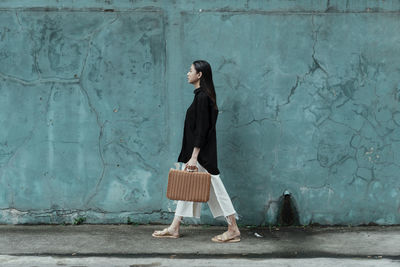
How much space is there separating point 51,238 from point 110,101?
4.88ft

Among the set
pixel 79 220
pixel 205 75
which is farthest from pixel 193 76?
pixel 79 220

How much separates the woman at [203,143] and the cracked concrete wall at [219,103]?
50 centimetres

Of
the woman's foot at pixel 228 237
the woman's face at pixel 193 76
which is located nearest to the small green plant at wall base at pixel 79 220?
the woman's foot at pixel 228 237

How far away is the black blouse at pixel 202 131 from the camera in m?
5.16

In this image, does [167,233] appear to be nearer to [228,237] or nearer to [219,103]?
[228,237]

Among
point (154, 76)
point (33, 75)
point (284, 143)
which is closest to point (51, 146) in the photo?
point (33, 75)

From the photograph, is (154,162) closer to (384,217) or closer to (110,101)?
(110,101)

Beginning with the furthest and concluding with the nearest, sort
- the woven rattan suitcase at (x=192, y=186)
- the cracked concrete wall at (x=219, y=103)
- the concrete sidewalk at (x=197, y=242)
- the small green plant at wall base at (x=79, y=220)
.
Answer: the small green plant at wall base at (x=79, y=220) → the cracked concrete wall at (x=219, y=103) → the woven rattan suitcase at (x=192, y=186) → the concrete sidewalk at (x=197, y=242)

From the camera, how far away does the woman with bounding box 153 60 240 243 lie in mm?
5164

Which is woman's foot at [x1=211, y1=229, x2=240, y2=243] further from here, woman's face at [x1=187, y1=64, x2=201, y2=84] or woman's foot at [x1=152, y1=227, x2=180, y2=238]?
woman's face at [x1=187, y1=64, x2=201, y2=84]

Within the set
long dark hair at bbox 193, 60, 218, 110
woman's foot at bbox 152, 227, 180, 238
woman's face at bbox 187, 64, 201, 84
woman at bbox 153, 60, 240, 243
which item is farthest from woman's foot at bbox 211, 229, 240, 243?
woman's face at bbox 187, 64, 201, 84

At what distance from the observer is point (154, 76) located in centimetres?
579

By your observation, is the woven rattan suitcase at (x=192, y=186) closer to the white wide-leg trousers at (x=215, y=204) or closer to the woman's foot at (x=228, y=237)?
the white wide-leg trousers at (x=215, y=204)

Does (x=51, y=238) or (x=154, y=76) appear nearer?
(x=51, y=238)
